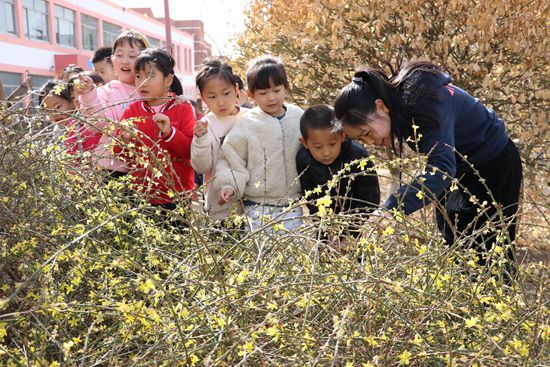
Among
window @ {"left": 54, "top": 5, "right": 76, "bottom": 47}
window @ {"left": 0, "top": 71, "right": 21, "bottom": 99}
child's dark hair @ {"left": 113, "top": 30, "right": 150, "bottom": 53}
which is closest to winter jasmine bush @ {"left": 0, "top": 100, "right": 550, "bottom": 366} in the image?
→ child's dark hair @ {"left": 113, "top": 30, "right": 150, "bottom": 53}

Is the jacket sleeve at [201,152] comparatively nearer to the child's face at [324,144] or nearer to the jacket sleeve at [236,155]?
the jacket sleeve at [236,155]

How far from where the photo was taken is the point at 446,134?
80.5 inches

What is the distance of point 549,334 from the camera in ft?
3.59

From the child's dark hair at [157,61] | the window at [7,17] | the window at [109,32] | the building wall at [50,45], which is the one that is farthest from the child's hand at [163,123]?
the window at [109,32]

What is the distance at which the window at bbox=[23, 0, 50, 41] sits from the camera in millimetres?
21297

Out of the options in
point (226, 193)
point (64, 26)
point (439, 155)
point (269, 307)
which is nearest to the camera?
point (269, 307)

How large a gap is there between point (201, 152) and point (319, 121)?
54 cm

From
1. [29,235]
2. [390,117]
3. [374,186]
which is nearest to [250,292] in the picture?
[29,235]

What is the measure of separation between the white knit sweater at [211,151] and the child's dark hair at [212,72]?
0.17 m

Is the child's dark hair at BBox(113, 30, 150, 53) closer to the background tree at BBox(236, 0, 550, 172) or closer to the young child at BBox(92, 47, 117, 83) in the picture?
the young child at BBox(92, 47, 117, 83)

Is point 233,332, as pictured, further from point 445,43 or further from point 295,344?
point 445,43

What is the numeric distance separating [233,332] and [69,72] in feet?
11.4

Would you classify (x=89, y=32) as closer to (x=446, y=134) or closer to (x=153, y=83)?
(x=153, y=83)

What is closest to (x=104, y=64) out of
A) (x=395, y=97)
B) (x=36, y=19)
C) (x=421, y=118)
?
(x=395, y=97)
